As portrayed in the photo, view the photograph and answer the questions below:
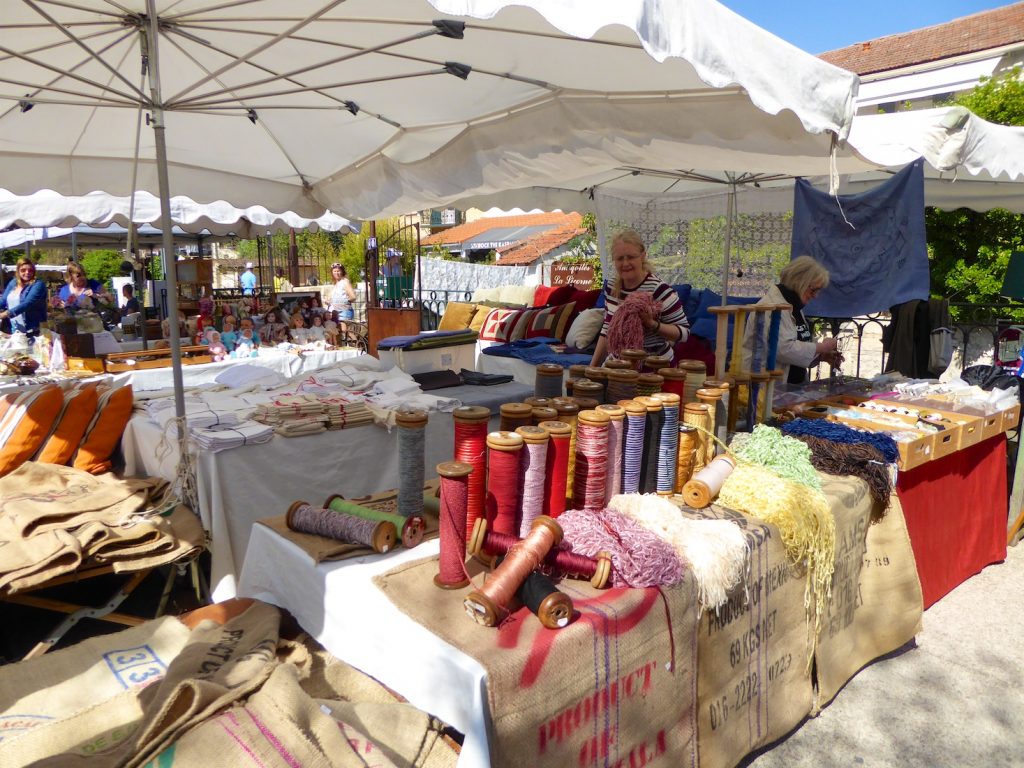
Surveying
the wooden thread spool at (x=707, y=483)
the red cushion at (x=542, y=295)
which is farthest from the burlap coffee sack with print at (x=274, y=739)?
the red cushion at (x=542, y=295)

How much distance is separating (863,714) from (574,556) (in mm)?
1544

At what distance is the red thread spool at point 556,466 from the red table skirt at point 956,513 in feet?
5.52

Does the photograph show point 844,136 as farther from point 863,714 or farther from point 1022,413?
point 1022,413

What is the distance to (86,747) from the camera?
1.21 meters

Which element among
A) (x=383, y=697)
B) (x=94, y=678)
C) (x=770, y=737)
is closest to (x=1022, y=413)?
(x=770, y=737)

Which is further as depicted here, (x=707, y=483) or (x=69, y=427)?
(x=69, y=427)

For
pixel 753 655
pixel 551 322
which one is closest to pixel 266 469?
pixel 753 655

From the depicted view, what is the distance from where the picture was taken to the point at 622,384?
209cm

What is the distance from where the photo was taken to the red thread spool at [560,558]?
58.2 inches

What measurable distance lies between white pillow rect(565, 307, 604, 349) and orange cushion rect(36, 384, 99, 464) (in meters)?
4.04

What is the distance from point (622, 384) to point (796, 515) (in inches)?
25.4

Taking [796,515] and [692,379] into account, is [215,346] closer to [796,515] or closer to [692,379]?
[692,379]

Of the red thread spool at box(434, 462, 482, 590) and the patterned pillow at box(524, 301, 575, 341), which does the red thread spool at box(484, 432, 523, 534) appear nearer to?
the red thread spool at box(434, 462, 482, 590)

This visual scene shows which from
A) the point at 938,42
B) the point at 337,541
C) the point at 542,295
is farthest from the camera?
the point at 938,42
